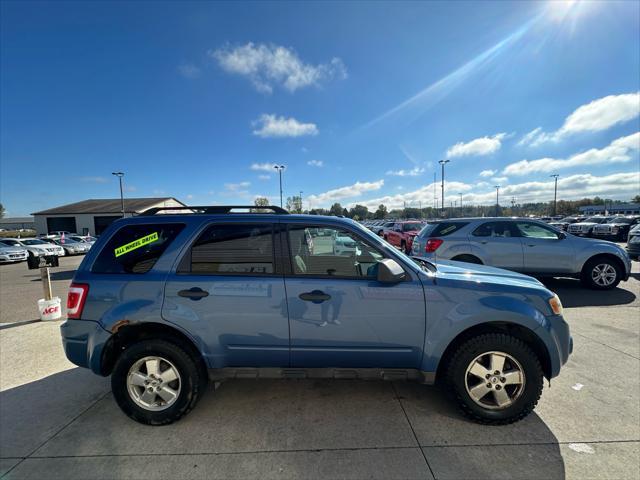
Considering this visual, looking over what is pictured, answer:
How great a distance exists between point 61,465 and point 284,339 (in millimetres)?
1822

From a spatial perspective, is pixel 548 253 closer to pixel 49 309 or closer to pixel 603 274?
pixel 603 274

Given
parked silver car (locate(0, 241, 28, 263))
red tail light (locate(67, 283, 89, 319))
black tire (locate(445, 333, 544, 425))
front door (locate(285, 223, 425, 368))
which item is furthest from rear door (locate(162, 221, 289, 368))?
parked silver car (locate(0, 241, 28, 263))

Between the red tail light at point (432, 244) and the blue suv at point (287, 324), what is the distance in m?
4.02

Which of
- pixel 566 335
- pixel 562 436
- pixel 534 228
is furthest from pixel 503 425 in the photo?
pixel 534 228

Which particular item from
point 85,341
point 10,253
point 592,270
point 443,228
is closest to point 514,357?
point 85,341

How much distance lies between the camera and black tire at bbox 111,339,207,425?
249cm

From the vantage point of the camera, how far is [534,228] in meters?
6.75

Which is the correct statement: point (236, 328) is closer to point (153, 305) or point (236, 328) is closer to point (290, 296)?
point (290, 296)

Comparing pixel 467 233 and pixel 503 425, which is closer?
pixel 503 425

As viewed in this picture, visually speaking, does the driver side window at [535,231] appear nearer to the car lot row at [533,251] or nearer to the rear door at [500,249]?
the car lot row at [533,251]

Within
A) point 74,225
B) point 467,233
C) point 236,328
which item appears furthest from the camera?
point 74,225

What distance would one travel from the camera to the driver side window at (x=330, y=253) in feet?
8.52

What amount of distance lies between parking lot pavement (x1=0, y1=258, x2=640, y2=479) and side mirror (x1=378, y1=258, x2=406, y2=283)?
4.15ft

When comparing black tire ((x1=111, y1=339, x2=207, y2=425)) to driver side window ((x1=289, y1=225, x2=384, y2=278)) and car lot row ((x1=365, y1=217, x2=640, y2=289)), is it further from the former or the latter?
car lot row ((x1=365, y1=217, x2=640, y2=289))
